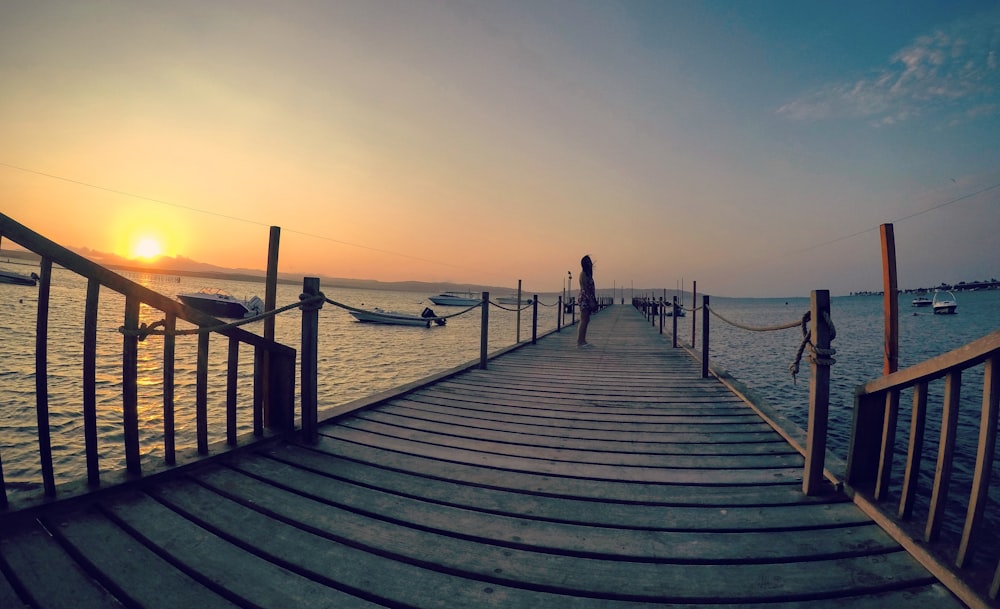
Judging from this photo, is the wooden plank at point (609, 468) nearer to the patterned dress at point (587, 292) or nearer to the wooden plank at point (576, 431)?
the wooden plank at point (576, 431)

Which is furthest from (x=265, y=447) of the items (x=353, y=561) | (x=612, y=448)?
(x=612, y=448)

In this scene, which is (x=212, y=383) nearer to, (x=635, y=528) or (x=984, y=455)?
(x=635, y=528)

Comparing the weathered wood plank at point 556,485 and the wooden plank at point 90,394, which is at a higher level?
the wooden plank at point 90,394

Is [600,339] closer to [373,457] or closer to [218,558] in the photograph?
[373,457]

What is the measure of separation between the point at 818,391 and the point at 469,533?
7.43 ft

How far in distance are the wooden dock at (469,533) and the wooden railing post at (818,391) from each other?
12cm

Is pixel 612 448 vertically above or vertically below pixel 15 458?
above

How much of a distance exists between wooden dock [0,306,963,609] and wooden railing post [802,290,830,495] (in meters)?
0.12

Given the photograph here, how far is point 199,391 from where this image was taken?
9.14 feet

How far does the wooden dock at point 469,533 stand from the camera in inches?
71.2

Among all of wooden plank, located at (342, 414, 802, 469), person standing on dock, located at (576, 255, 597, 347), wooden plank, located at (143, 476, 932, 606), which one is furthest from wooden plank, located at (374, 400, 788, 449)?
person standing on dock, located at (576, 255, 597, 347)

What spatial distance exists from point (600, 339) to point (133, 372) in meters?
11.3

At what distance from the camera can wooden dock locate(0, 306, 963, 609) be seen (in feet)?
5.93

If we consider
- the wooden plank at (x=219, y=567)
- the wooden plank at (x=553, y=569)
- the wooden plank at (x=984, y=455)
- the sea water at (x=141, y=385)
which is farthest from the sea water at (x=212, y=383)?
the wooden plank at (x=984, y=455)
